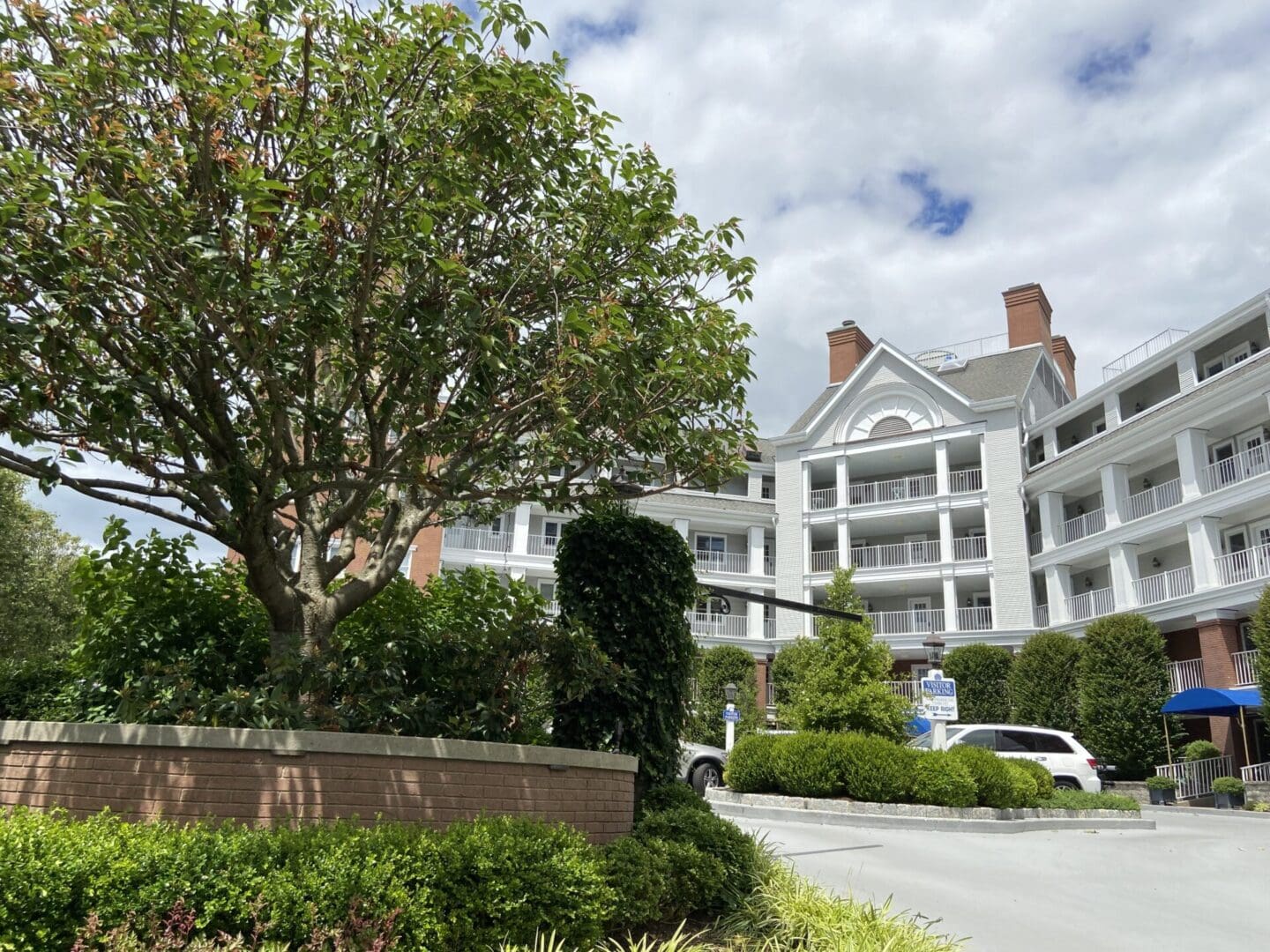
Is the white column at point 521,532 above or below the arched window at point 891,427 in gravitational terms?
below

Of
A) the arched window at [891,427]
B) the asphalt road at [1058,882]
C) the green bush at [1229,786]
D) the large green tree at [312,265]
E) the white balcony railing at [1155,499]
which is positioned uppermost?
the arched window at [891,427]

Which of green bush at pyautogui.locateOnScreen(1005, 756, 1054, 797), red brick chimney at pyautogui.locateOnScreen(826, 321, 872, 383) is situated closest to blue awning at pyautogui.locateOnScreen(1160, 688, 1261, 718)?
green bush at pyautogui.locateOnScreen(1005, 756, 1054, 797)

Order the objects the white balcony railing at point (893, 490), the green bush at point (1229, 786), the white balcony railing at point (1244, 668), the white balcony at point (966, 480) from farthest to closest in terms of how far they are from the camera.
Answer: the white balcony railing at point (893, 490)
the white balcony at point (966, 480)
the white balcony railing at point (1244, 668)
the green bush at point (1229, 786)

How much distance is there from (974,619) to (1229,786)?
1348 cm

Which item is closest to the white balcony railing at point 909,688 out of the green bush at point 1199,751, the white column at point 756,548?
the white column at point 756,548

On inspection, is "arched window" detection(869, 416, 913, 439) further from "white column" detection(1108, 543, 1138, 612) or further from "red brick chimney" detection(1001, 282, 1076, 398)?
"white column" detection(1108, 543, 1138, 612)

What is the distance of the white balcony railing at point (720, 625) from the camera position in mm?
38375

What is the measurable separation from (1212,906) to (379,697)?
8.05m

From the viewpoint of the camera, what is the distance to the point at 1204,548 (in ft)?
88.7

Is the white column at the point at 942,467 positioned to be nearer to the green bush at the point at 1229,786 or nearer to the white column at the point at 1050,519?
the white column at the point at 1050,519

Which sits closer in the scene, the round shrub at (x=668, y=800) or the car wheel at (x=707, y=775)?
the round shrub at (x=668, y=800)

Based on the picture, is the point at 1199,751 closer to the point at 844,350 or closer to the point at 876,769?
the point at 876,769

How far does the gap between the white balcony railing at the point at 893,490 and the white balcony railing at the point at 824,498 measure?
743mm

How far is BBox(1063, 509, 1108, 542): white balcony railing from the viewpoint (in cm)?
3200
